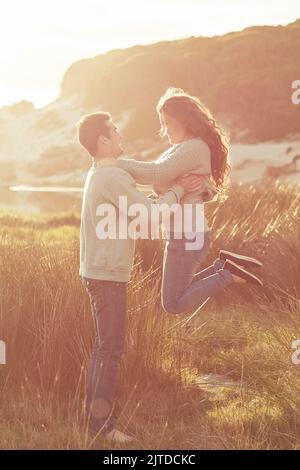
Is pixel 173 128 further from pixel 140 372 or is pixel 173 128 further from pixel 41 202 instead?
pixel 41 202

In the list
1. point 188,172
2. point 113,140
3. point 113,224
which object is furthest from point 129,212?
point 188,172

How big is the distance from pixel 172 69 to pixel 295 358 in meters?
62.0

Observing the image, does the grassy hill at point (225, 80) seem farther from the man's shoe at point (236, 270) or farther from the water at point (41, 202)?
the man's shoe at point (236, 270)

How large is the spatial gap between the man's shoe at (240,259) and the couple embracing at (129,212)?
46 centimetres

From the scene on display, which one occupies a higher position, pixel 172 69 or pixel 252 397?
pixel 172 69

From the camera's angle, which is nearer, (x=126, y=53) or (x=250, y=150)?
(x=250, y=150)

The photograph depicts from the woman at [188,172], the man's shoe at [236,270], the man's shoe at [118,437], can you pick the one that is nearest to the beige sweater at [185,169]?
the woman at [188,172]

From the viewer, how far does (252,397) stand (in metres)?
4.67

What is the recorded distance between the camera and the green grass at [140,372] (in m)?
4.04

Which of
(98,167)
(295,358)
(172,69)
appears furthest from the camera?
(172,69)

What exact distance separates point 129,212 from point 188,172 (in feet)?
2.58
